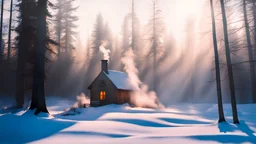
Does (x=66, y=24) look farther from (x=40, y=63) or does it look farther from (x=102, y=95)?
(x=40, y=63)

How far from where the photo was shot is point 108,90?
2952cm

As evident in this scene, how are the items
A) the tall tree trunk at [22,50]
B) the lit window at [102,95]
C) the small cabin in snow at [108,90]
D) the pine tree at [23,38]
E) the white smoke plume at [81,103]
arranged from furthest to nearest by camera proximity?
the lit window at [102,95] < the small cabin in snow at [108,90] < the white smoke plume at [81,103] < the tall tree trunk at [22,50] < the pine tree at [23,38]

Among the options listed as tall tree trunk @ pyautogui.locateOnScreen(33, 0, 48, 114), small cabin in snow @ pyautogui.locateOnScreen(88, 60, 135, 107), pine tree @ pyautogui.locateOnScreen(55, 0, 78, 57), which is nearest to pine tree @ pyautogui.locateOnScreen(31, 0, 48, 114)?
tall tree trunk @ pyautogui.locateOnScreen(33, 0, 48, 114)

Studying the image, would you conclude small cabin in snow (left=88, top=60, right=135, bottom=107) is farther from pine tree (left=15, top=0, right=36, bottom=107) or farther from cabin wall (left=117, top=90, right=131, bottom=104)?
pine tree (left=15, top=0, right=36, bottom=107)

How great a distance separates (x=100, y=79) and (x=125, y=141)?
2194 centimetres

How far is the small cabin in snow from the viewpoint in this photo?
2903 cm

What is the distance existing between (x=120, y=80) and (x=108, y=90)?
8.48 feet

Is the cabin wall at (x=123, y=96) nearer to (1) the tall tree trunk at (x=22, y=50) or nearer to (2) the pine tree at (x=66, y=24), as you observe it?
(1) the tall tree trunk at (x=22, y=50)

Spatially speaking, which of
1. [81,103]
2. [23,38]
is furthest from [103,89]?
[23,38]

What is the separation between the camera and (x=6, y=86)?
37750 mm

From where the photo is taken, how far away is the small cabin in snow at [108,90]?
2903 cm

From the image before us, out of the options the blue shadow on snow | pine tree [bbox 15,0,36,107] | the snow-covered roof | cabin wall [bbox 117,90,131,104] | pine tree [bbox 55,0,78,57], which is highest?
pine tree [bbox 55,0,78,57]

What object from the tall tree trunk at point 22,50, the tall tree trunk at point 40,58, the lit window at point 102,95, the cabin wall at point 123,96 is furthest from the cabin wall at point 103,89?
the tall tree trunk at point 40,58

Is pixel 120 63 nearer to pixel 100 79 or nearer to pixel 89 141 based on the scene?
pixel 100 79
